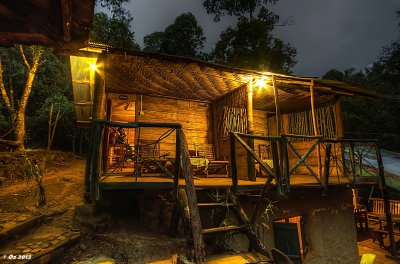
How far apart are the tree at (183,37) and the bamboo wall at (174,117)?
12.8 metres

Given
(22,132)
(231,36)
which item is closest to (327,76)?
(231,36)

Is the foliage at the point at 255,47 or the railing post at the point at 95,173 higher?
the foliage at the point at 255,47

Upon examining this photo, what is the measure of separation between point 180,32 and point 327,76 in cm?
1932

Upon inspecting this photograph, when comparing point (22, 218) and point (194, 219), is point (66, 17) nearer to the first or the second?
point (194, 219)

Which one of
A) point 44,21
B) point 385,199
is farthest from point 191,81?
point 385,199

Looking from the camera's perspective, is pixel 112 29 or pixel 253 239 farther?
pixel 112 29

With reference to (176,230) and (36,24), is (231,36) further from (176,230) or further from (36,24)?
(36,24)

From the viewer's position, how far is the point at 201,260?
2.77 metres

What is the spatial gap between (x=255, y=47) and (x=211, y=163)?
55.3ft

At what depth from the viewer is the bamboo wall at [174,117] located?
27.1ft

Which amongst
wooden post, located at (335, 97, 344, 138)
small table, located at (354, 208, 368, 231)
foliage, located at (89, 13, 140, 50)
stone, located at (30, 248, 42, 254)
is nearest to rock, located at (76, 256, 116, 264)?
stone, located at (30, 248, 42, 254)

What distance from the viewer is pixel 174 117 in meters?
8.77

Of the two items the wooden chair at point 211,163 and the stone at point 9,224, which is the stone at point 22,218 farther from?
the wooden chair at point 211,163

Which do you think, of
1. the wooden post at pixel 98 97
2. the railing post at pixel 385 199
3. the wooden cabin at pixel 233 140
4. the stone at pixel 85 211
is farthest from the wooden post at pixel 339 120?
the stone at pixel 85 211
